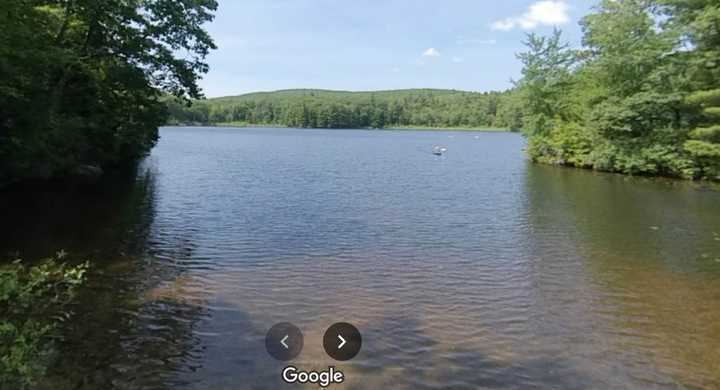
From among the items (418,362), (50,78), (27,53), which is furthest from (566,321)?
(50,78)

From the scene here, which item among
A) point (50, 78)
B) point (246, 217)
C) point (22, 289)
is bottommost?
point (246, 217)

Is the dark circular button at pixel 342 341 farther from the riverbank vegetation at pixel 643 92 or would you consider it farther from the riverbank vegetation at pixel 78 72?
the riverbank vegetation at pixel 643 92

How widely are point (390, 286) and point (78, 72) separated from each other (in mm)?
18865

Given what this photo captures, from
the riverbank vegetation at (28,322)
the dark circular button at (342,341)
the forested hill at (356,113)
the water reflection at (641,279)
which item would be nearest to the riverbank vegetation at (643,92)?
the water reflection at (641,279)

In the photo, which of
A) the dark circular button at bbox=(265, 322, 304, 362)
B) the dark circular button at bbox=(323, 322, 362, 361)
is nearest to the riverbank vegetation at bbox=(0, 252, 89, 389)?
the dark circular button at bbox=(265, 322, 304, 362)

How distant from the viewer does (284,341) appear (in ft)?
25.3

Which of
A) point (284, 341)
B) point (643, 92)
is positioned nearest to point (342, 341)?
point (284, 341)

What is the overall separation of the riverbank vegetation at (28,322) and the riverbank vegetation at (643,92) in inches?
1113

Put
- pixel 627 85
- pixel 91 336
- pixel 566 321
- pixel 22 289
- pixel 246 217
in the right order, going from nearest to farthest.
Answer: pixel 22 289 < pixel 91 336 < pixel 566 321 < pixel 246 217 < pixel 627 85

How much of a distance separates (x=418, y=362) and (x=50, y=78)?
19.1 metres

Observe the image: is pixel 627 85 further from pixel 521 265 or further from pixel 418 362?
pixel 418 362

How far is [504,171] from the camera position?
119ft

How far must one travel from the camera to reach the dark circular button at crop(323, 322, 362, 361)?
728cm

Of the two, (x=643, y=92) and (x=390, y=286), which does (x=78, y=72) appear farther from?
(x=643, y=92)
